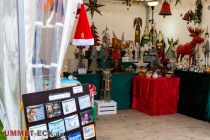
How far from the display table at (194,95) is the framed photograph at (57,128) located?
3.54 metres

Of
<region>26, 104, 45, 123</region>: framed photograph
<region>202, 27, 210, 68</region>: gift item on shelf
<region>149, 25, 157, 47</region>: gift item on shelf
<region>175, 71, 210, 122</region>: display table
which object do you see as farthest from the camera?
<region>149, 25, 157, 47</region>: gift item on shelf

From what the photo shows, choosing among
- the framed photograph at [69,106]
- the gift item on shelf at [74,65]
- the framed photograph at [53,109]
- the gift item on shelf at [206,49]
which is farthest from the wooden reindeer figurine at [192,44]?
the framed photograph at [53,109]

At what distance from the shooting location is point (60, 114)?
5.88 ft

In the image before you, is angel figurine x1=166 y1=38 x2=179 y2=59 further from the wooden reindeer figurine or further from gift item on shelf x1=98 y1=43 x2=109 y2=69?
gift item on shelf x1=98 y1=43 x2=109 y2=69

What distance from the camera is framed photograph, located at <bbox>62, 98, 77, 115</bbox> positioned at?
1818mm

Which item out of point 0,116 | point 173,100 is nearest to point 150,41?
point 173,100

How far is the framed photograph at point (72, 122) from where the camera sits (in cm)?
183

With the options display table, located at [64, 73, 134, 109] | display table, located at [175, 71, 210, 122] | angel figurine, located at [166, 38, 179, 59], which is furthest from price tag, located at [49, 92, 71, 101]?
angel figurine, located at [166, 38, 179, 59]

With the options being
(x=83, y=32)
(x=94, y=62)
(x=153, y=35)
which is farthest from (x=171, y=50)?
(x=83, y=32)

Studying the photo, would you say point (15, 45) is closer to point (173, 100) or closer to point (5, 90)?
point (5, 90)

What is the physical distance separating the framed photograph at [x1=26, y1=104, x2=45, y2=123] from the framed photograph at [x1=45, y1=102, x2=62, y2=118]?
0.03m

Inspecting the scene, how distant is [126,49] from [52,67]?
439 centimetres

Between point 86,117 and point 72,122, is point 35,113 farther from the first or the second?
point 86,117

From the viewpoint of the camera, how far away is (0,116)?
225 cm
